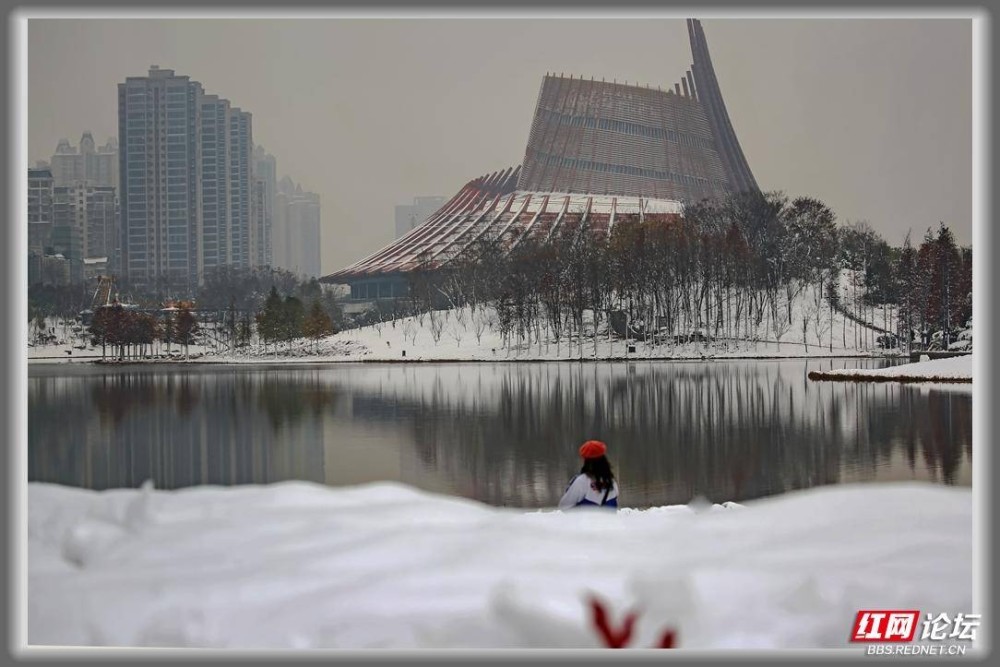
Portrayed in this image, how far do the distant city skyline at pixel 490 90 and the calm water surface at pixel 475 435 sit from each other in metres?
1.06

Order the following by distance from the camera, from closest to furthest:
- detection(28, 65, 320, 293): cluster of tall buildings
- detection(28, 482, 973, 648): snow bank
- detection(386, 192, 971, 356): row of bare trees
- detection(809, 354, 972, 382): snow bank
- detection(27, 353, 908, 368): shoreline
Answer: detection(28, 482, 973, 648): snow bank, detection(28, 65, 320, 293): cluster of tall buildings, detection(809, 354, 972, 382): snow bank, detection(27, 353, 908, 368): shoreline, detection(386, 192, 971, 356): row of bare trees

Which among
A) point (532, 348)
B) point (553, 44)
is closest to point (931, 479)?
point (553, 44)

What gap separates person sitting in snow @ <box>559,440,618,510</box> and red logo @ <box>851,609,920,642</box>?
97cm

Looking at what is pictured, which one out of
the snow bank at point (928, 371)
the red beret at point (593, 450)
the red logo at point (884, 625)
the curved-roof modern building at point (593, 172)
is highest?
the curved-roof modern building at point (593, 172)

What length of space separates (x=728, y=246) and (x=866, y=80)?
32.8ft

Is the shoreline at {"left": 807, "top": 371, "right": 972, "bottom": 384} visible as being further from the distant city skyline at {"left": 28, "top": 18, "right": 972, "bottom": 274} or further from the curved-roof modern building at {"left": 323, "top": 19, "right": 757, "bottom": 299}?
the curved-roof modern building at {"left": 323, "top": 19, "right": 757, "bottom": 299}

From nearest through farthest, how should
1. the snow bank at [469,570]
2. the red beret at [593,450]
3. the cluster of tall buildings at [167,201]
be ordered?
the snow bank at [469,570] → the red beret at [593,450] → the cluster of tall buildings at [167,201]

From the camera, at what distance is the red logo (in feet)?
10.2

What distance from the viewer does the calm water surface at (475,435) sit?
4.49 metres

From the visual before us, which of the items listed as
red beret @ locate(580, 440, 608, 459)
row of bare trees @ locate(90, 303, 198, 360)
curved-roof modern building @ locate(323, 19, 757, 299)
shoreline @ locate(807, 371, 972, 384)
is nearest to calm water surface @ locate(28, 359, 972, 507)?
shoreline @ locate(807, 371, 972, 384)

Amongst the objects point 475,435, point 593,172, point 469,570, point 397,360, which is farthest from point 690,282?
point 469,570

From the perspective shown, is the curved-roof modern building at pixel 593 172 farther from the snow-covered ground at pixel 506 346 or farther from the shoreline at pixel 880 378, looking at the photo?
the shoreline at pixel 880 378

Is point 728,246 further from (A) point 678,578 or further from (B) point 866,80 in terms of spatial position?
(A) point 678,578

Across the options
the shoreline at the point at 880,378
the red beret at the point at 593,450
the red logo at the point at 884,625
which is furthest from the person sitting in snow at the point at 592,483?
the shoreline at the point at 880,378
